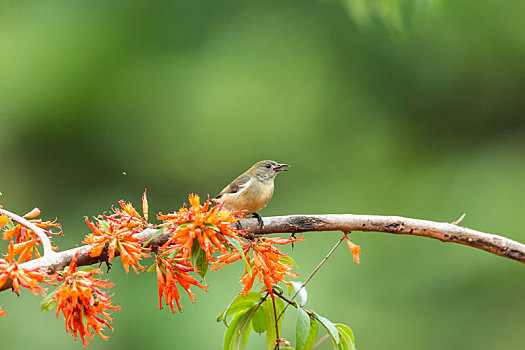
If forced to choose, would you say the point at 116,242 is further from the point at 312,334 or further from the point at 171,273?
the point at 312,334

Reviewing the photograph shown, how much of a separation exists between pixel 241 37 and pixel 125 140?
1.95 m

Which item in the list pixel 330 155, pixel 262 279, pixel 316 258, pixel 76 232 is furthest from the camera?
pixel 330 155

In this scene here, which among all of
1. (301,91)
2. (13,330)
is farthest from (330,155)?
(13,330)

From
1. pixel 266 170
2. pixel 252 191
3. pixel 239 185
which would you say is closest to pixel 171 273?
pixel 252 191

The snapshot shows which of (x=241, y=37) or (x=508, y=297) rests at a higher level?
(x=241, y=37)

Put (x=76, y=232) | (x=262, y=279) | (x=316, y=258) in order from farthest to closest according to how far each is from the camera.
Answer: (x=76, y=232), (x=316, y=258), (x=262, y=279)

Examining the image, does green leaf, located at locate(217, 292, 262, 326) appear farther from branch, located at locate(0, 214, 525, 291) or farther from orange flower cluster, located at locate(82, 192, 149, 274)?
orange flower cluster, located at locate(82, 192, 149, 274)

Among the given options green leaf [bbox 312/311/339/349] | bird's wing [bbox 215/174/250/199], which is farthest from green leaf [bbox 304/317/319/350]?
bird's wing [bbox 215/174/250/199]

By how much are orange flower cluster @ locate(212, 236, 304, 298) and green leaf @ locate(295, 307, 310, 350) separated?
0.39ft

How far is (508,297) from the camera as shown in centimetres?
685

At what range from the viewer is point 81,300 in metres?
1.75

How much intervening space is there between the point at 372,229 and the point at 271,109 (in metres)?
5.82

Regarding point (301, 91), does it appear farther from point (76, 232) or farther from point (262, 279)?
point (262, 279)

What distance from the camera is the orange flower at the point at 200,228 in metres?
1.79
